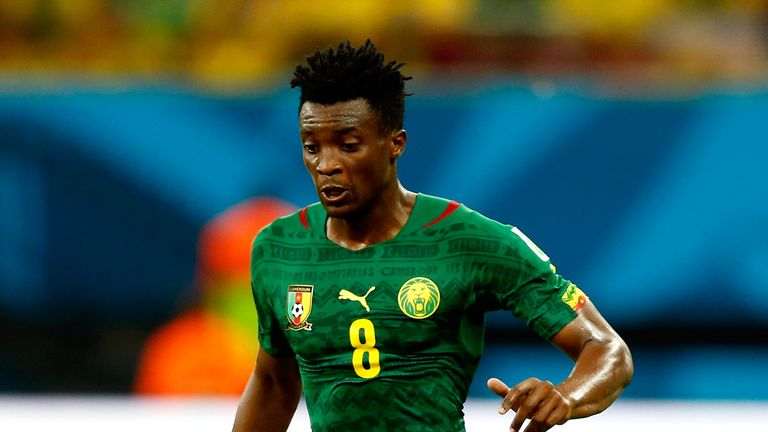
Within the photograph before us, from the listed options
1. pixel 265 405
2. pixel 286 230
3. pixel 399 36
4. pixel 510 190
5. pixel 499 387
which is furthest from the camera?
pixel 399 36

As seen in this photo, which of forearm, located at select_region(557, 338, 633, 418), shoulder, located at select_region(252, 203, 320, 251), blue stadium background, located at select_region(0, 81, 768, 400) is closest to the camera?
forearm, located at select_region(557, 338, 633, 418)

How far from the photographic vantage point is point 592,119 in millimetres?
8391

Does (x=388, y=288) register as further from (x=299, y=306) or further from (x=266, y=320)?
(x=266, y=320)

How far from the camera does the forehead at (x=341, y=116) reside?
3471 millimetres

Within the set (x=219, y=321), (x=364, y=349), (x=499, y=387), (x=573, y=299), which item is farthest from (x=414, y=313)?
(x=219, y=321)

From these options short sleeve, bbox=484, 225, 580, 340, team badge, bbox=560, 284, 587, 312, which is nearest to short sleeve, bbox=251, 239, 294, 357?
short sleeve, bbox=484, 225, 580, 340

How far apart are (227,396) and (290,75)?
6.68 ft

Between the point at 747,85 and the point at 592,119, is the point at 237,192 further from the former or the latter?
the point at 747,85

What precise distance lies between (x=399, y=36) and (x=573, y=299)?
20.0 feet

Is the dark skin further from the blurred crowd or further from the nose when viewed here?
the blurred crowd

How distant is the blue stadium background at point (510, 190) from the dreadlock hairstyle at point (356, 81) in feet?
15.6

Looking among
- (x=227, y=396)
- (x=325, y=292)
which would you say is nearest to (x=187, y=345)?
(x=227, y=396)

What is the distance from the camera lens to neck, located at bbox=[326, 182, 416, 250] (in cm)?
362

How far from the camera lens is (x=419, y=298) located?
11.5ft
